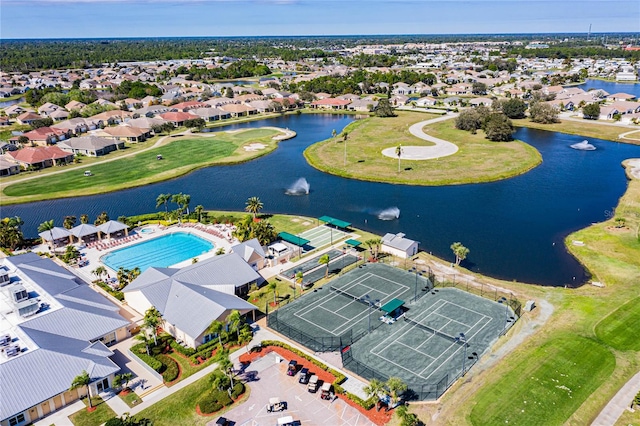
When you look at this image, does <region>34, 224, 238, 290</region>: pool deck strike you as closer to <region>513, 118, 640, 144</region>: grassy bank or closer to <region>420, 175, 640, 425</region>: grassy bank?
<region>420, 175, 640, 425</region>: grassy bank

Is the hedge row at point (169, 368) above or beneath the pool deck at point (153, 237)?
beneath

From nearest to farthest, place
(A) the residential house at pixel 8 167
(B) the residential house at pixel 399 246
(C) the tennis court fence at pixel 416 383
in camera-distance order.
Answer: (C) the tennis court fence at pixel 416 383, (B) the residential house at pixel 399 246, (A) the residential house at pixel 8 167

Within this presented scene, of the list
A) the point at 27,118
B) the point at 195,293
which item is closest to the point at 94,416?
the point at 195,293

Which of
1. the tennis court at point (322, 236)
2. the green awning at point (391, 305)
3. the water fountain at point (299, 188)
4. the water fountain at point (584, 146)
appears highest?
the water fountain at point (584, 146)

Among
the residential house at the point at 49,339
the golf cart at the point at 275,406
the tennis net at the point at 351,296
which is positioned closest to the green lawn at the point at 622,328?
the tennis net at the point at 351,296

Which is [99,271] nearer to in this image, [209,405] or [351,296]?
[209,405]

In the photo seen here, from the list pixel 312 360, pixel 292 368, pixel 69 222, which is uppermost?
pixel 69 222

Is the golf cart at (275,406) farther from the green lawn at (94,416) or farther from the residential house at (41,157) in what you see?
the residential house at (41,157)
